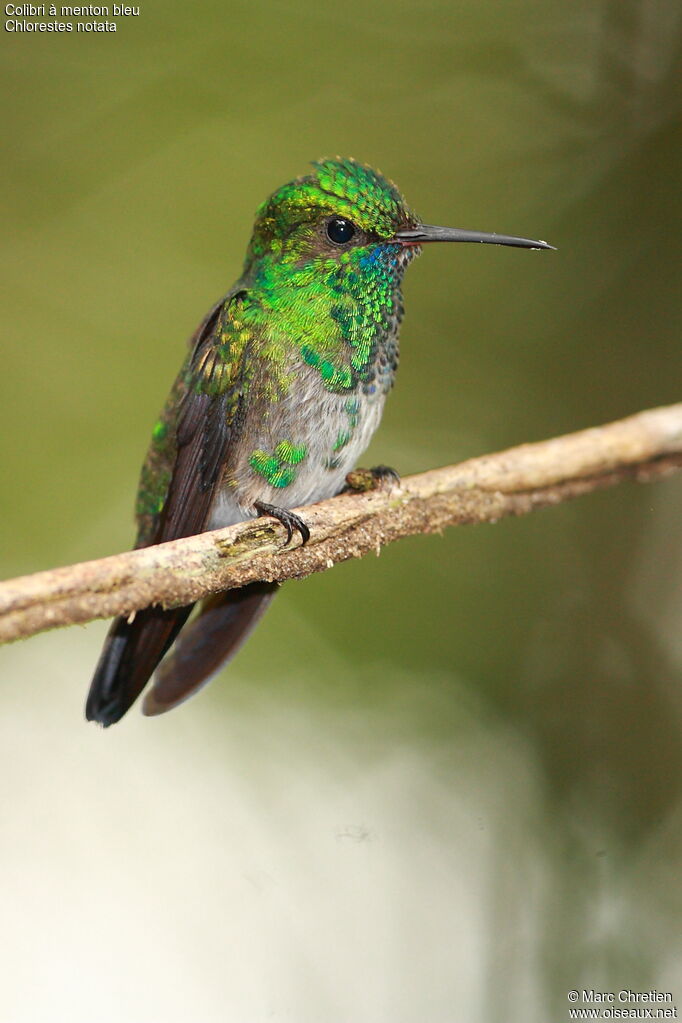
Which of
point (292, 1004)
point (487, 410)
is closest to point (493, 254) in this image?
point (487, 410)

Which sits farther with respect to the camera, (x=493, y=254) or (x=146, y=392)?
(x=493, y=254)

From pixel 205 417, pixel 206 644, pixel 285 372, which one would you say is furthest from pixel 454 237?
pixel 206 644

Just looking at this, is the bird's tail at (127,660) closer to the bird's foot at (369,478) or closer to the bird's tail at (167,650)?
the bird's tail at (167,650)

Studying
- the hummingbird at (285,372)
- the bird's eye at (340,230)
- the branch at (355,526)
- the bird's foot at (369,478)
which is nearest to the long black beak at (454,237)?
the hummingbird at (285,372)

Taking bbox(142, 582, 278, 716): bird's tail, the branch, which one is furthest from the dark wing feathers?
the branch

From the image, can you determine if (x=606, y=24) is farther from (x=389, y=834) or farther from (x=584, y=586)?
(x=389, y=834)

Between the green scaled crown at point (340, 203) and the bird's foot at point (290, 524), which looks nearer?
the bird's foot at point (290, 524)

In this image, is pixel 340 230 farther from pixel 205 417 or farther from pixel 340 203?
pixel 205 417
